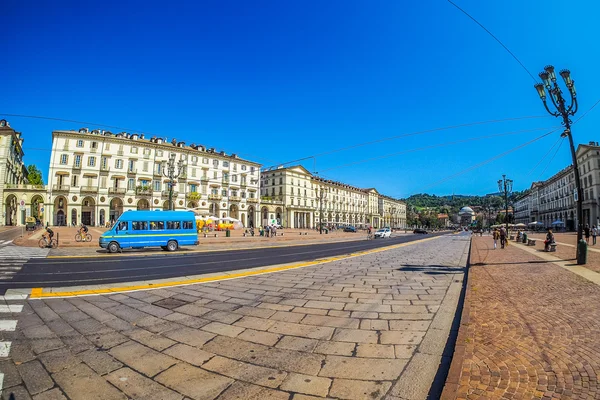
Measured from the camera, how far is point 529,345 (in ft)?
11.7

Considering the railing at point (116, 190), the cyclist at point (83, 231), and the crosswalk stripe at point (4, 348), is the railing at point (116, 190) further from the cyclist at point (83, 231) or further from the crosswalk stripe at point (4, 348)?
the crosswalk stripe at point (4, 348)

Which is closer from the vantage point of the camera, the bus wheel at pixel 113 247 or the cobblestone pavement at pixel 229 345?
the cobblestone pavement at pixel 229 345

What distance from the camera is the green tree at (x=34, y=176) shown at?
70.9m

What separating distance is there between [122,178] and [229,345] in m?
60.3

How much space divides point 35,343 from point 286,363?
3.33 m

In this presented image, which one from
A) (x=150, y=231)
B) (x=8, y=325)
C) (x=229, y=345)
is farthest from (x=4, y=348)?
(x=150, y=231)

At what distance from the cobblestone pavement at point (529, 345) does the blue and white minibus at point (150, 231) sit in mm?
17408

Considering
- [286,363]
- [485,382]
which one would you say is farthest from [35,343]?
[485,382]

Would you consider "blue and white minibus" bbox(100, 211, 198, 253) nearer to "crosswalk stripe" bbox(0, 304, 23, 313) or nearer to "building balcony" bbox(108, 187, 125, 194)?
"crosswalk stripe" bbox(0, 304, 23, 313)

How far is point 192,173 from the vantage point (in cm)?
6159

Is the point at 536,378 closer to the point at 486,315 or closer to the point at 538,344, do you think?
the point at 538,344

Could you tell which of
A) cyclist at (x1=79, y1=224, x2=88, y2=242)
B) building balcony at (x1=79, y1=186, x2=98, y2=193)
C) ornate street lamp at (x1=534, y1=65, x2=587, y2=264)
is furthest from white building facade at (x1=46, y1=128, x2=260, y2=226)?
ornate street lamp at (x1=534, y1=65, x2=587, y2=264)

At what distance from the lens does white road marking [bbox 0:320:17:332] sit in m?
4.25

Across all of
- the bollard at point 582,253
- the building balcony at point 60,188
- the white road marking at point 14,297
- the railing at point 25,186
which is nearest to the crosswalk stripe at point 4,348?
the white road marking at point 14,297
